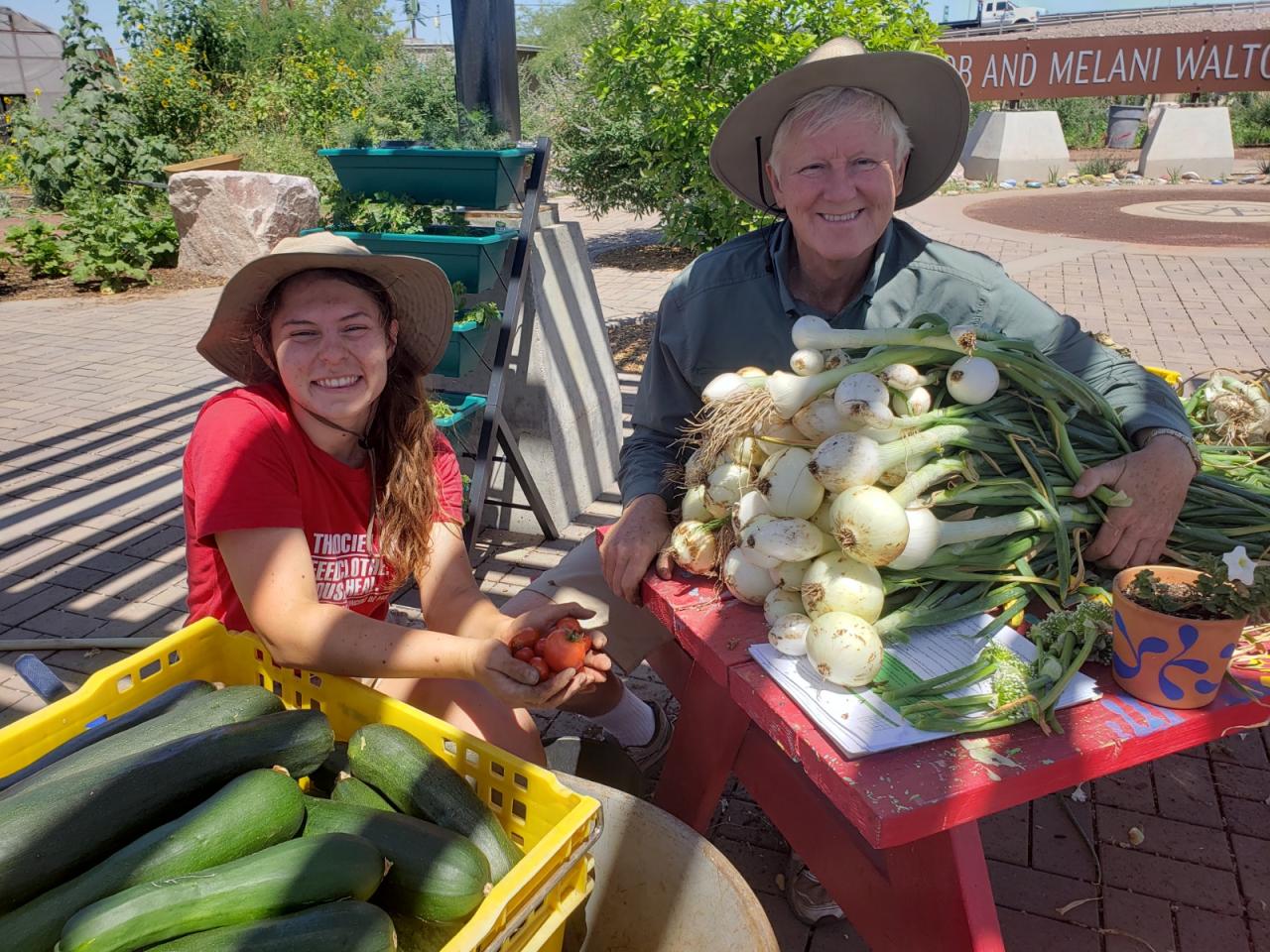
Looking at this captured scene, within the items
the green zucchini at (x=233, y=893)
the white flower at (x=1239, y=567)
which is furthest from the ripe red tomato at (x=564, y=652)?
the white flower at (x=1239, y=567)

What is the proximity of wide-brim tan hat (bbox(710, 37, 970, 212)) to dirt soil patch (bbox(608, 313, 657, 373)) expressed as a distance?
4050 mm

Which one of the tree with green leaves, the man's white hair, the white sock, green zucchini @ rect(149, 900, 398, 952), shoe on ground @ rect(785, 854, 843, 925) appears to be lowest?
shoe on ground @ rect(785, 854, 843, 925)

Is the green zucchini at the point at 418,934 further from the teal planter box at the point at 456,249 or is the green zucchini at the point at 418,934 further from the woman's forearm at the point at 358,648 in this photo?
the teal planter box at the point at 456,249

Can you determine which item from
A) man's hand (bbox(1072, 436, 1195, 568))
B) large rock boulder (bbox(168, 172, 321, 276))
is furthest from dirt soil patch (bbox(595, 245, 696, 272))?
man's hand (bbox(1072, 436, 1195, 568))

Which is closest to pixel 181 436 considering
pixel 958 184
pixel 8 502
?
pixel 8 502

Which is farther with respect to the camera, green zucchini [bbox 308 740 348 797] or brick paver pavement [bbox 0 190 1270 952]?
brick paver pavement [bbox 0 190 1270 952]

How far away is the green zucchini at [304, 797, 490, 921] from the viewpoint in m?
1.50

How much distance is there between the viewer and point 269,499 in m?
2.00

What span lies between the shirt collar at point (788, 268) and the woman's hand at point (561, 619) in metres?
1.00

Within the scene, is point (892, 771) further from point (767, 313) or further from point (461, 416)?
point (461, 416)

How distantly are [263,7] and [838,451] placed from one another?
25.2 metres

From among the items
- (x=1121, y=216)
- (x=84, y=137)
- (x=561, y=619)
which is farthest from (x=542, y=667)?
(x=1121, y=216)

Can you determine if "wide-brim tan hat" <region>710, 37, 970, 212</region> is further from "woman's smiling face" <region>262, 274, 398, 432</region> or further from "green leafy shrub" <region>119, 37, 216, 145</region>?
"green leafy shrub" <region>119, 37, 216, 145</region>

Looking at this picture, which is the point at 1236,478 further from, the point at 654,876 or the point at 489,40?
the point at 489,40
